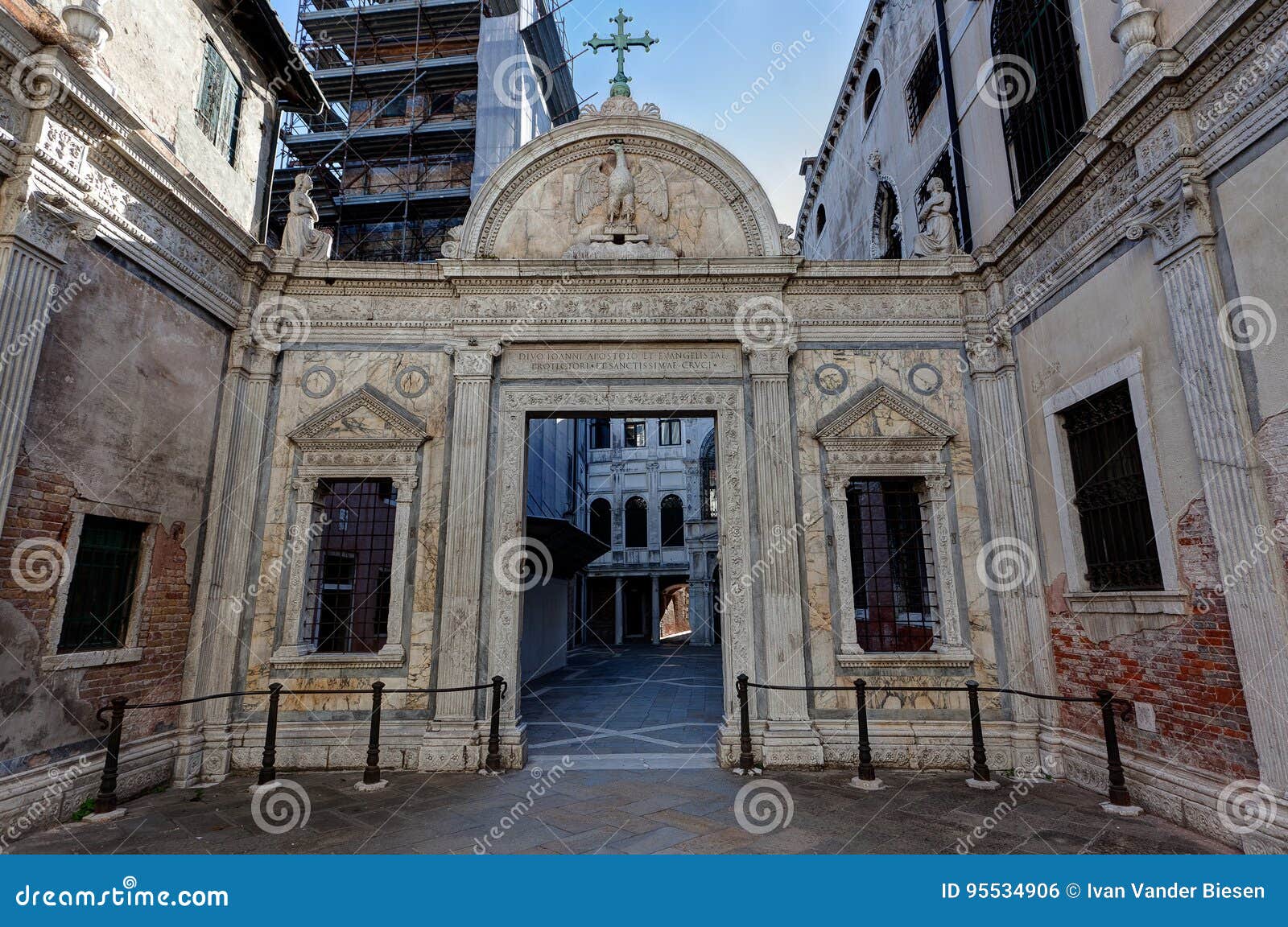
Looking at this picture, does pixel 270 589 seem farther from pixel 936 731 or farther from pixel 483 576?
pixel 936 731

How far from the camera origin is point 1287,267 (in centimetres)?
485

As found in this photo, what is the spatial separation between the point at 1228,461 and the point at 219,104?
1209 cm

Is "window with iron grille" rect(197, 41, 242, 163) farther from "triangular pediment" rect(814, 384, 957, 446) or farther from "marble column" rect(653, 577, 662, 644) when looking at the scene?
"marble column" rect(653, 577, 662, 644)

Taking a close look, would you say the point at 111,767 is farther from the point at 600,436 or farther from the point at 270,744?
the point at 600,436

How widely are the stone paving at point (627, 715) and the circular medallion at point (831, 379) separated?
4695 millimetres

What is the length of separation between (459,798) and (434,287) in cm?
606

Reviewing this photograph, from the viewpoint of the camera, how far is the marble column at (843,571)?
8.04 metres

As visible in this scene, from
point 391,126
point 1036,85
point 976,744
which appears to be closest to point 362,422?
point 976,744

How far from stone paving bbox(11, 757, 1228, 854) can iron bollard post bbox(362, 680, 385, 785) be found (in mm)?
218

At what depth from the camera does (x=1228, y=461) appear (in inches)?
206

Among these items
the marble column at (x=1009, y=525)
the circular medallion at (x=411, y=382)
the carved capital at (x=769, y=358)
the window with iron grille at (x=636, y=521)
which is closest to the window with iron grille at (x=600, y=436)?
the window with iron grille at (x=636, y=521)

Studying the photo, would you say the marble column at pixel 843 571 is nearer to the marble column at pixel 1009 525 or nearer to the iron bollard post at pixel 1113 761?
the marble column at pixel 1009 525

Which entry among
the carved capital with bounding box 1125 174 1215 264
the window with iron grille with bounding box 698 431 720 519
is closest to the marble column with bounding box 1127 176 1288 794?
the carved capital with bounding box 1125 174 1215 264

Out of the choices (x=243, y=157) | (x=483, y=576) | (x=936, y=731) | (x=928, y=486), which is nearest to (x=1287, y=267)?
(x=928, y=486)
